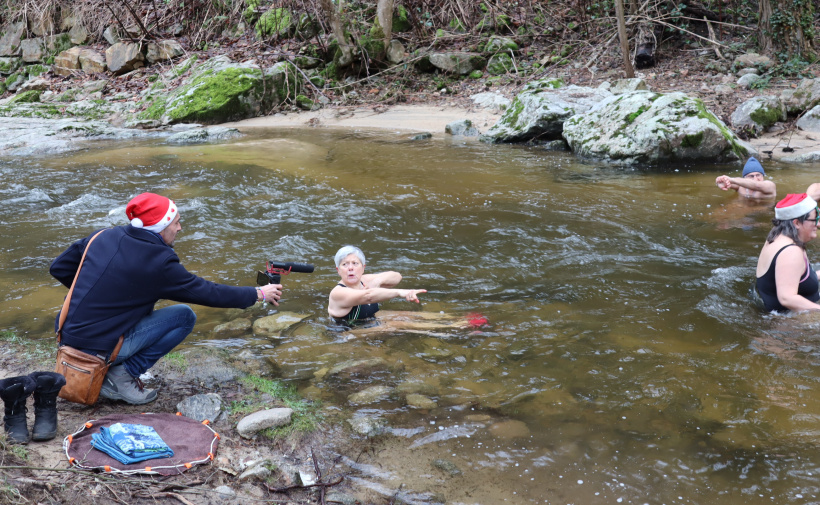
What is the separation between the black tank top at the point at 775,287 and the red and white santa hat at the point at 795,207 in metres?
0.24

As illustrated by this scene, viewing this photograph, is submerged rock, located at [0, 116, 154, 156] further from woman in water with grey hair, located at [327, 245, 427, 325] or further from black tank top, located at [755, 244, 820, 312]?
black tank top, located at [755, 244, 820, 312]

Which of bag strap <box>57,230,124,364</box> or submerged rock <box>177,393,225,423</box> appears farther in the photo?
submerged rock <box>177,393,225,423</box>

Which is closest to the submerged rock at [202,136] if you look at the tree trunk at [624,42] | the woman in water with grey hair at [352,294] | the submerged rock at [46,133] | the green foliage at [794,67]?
the submerged rock at [46,133]

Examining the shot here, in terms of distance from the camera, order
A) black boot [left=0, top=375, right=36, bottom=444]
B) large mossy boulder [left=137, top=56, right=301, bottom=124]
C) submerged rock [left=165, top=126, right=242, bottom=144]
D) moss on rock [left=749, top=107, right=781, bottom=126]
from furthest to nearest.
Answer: large mossy boulder [left=137, top=56, right=301, bottom=124], submerged rock [left=165, top=126, right=242, bottom=144], moss on rock [left=749, top=107, right=781, bottom=126], black boot [left=0, top=375, right=36, bottom=444]

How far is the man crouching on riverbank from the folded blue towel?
578 millimetres

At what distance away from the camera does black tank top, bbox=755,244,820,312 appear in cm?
488

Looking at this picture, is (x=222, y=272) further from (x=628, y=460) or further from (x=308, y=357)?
(x=628, y=460)

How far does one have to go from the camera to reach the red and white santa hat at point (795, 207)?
15.5ft

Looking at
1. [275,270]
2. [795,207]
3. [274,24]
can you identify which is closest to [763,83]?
[795,207]

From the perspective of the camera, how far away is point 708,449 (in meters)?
3.47

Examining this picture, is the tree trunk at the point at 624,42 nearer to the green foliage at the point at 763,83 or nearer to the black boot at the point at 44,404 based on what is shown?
the green foliage at the point at 763,83

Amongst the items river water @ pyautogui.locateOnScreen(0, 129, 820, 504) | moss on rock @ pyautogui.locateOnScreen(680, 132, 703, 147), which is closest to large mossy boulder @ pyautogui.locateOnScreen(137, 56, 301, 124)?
river water @ pyautogui.locateOnScreen(0, 129, 820, 504)

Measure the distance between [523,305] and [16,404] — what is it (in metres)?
3.90

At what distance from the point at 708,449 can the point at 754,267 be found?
3.44 m
